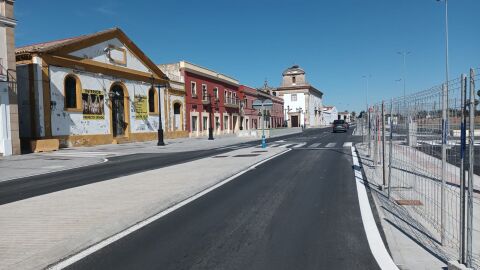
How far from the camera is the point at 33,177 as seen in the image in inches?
514

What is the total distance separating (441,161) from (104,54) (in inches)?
1136

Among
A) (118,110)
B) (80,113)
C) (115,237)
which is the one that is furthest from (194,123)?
(115,237)

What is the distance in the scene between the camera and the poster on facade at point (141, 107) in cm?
3376

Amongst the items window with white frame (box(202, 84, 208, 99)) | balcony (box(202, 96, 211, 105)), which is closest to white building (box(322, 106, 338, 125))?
balcony (box(202, 96, 211, 105))

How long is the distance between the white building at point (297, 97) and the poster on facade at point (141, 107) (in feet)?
216

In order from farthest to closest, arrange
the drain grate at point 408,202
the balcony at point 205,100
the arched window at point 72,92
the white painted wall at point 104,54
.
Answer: the balcony at point 205,100 < the white painted wall at point 104,54 < the arched window at point 72,92 < the drain grate at point 408,202

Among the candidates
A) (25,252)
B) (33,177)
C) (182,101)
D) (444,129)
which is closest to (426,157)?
(444,129)

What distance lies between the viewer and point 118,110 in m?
31.9

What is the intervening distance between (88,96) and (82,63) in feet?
7.91

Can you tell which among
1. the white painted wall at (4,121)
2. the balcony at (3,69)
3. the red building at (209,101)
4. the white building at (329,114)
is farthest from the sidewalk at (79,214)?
the white building at (329,114)

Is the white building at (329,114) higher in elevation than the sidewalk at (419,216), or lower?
higher

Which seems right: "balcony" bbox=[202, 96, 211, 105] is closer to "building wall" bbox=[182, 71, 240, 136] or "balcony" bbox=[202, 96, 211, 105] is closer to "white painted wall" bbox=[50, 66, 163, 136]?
"building wall" bbox=[182, 71, 240, 136]

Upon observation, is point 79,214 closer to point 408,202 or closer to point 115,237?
point 115,237

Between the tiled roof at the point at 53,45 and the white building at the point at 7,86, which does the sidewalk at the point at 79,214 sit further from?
the tiled roof at the point at 53,45
